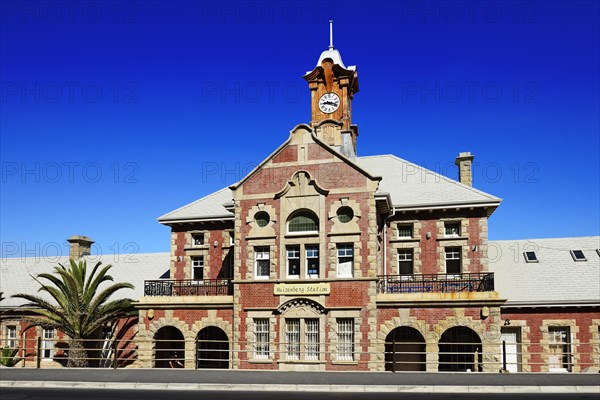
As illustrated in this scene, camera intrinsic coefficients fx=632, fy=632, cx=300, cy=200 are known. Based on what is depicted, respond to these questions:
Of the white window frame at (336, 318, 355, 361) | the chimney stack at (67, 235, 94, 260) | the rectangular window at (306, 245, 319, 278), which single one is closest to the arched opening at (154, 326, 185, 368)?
the rectangular window at (306, 245, 319, 278)

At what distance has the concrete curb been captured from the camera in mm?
16375

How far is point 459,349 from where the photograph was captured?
30297mm

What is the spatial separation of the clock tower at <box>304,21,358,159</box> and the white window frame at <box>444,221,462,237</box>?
22.9 feet

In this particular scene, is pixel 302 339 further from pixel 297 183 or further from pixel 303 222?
pixel 297 183

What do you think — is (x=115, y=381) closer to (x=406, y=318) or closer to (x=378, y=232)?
(x=406, y=318)

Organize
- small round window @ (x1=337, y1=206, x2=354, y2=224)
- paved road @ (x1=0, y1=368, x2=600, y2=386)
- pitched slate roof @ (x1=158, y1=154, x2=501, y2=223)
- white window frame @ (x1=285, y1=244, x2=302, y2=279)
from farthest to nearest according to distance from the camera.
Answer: pitched slate roof @ (x1=158, y1=154, x2=501, y2=223) < white window frame @ (x1=285, y1=244, x2=302, y2=279) < small round window @ (x1=337, y1=206, x2=354, y2=224) < paved road @ (x1=0, y1=368, x2=600, y2=386)

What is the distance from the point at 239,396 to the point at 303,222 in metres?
14.6

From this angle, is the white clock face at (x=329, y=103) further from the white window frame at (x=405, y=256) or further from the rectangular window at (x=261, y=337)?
the rectangular window at (x=261, y=337)

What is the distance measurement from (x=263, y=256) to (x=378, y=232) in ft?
18.5

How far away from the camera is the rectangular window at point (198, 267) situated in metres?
35.2

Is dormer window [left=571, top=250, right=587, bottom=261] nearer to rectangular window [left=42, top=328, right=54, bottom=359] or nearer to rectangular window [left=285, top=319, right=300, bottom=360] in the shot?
rectangular window [left=285, top=319, right=300, bottom=360]

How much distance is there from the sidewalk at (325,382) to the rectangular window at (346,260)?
780 cm

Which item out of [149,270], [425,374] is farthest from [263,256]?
[149,270]

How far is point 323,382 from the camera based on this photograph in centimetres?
1798
